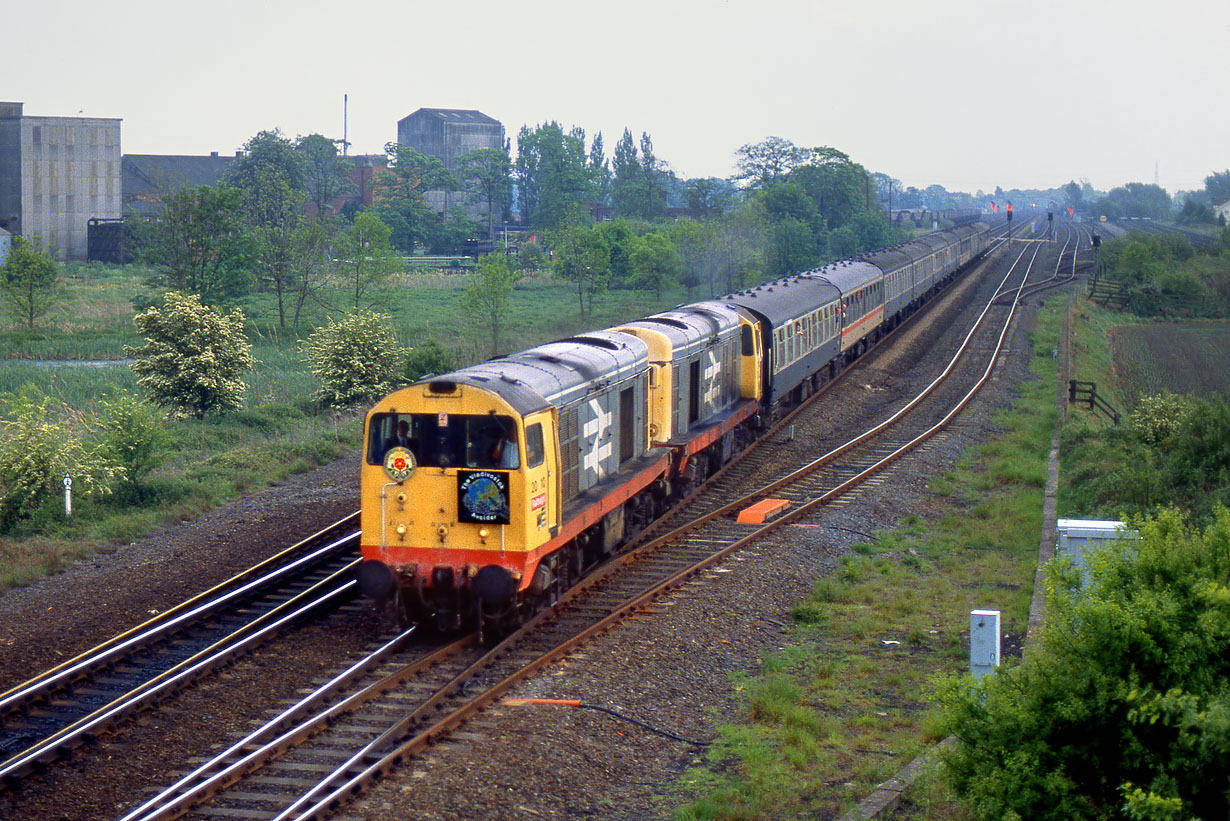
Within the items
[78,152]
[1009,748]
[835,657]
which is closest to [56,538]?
[835,657]

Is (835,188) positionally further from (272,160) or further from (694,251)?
(272,160)

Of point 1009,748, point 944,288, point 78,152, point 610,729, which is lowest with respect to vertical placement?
point 610,729

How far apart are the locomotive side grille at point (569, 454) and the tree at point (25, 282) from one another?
1779 inches

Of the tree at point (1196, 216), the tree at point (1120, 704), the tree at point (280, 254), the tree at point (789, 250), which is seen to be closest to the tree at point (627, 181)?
the tree at point (789, 250)

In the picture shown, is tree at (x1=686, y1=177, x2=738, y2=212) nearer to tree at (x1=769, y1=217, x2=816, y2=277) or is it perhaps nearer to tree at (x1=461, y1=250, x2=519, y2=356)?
tree at (x1=769, y1=217, x2=816, y2=277)

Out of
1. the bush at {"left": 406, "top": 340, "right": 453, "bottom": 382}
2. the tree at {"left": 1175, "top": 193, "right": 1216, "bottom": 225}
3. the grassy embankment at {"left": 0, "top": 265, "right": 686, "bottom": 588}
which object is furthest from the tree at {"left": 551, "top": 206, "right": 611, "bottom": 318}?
the tree at {"left": 1175, "top": 193, "right": 1216, "bottom": 225}

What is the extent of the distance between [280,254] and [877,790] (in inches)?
1977

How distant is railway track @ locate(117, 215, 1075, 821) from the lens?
9531 mm

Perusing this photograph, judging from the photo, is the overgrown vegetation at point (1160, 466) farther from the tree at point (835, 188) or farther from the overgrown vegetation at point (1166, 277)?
the tree at point (835, 188)

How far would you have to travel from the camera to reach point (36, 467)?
19.1 m

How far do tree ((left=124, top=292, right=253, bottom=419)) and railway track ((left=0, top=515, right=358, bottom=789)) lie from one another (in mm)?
13852

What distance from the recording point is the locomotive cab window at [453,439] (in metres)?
12.8

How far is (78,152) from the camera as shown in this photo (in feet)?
282

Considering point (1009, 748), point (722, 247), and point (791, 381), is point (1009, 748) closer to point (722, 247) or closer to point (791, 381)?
point (791, 381)
